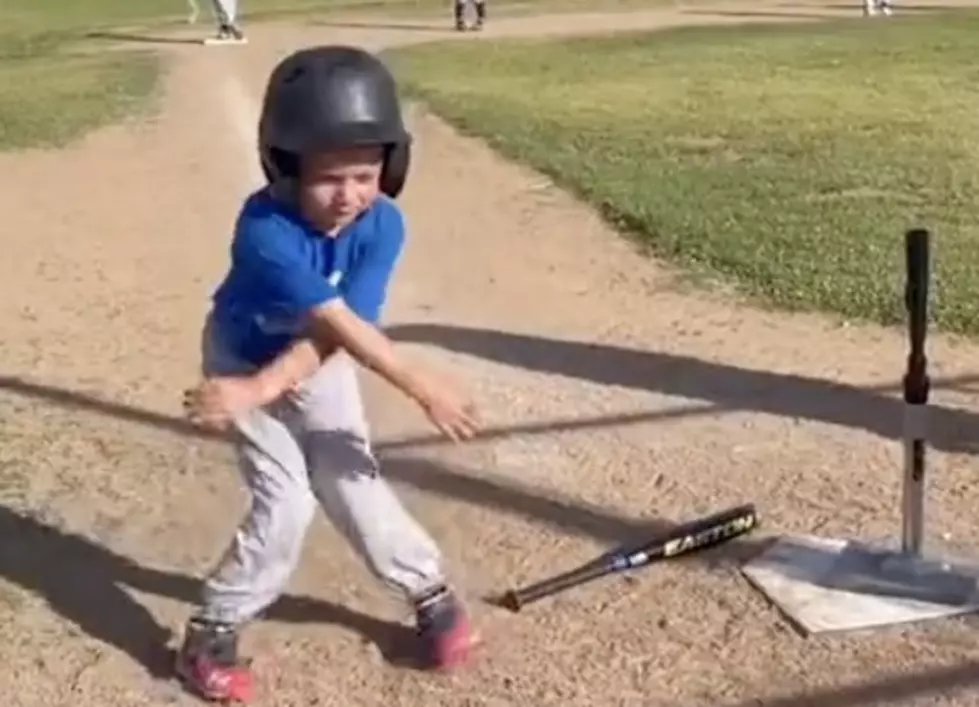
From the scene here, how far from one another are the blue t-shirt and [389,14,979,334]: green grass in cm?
365

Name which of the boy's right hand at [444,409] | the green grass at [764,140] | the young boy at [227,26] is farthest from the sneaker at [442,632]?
the young boy at [227,26]

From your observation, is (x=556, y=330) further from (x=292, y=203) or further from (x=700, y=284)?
(x=292, y=203)

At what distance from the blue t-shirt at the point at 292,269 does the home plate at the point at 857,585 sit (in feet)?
4.14

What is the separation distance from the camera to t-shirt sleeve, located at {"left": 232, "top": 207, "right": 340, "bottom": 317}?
3.92m

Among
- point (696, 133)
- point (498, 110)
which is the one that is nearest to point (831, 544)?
point (696, 133)

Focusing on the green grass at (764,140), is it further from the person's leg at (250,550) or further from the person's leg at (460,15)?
the person's leg at (250,550)

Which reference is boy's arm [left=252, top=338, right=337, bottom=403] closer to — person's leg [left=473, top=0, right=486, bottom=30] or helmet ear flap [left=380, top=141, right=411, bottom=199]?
helmet ear flap [left=380, top=141, right=411, bottom=199]

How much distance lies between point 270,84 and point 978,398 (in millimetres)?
3036

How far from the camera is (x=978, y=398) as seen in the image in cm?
623

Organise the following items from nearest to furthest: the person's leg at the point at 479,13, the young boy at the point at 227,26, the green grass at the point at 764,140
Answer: the green grass at the point at 764,140, the young boy at the point at 227,26, the person's leg at the point at 479,13

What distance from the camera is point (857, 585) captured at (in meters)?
4.68

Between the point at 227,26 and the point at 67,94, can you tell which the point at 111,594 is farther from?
the point at 227,26

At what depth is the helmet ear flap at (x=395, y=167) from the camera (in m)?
3.96

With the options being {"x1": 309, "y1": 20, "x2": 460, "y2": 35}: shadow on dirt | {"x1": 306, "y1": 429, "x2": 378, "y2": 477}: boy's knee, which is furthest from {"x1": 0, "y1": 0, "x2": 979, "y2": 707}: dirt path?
{"x1": 309, "y1": 20, "x2": 460, "y2": 35}: shadow on dirt
